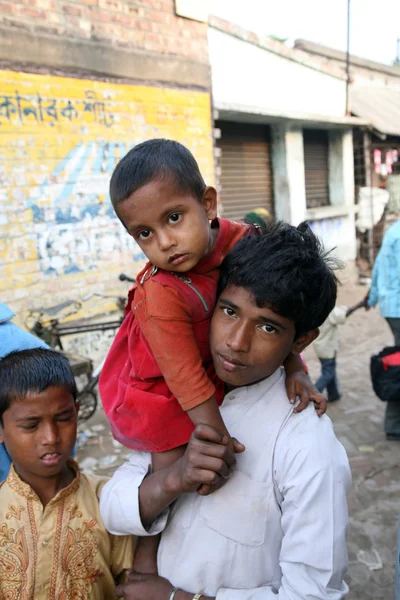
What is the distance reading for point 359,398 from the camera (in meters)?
4.87

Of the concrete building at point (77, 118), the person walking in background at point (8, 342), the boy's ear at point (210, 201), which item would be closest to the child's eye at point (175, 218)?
the boy's ear at point (210, 201)

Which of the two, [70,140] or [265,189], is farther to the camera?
[265,189]

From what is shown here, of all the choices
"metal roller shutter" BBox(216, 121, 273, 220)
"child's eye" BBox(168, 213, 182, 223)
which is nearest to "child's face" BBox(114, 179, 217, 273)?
"child's eye" BBox(168, 213, 182, 223)

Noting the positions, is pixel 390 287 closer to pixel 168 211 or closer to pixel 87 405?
pixel 87 405

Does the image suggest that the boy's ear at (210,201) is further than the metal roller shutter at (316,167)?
No

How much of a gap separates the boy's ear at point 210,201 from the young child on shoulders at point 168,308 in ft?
0.07

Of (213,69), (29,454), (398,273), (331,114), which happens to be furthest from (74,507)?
(331,114)

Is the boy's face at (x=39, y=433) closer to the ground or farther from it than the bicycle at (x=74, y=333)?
farther from it

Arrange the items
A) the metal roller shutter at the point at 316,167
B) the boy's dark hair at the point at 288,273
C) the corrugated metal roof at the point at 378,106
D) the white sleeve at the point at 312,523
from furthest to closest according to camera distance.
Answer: the corrugated metal roof at the point at 378,106 < the metal roller shutter at the point at 316,167 < the boy's dark hair at the point at 288,273 < the white sleeve at the point at 312,523

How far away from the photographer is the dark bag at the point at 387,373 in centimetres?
368

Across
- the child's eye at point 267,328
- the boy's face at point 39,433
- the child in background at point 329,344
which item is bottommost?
the child in background at point 329,344

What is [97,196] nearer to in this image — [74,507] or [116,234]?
[116,234]

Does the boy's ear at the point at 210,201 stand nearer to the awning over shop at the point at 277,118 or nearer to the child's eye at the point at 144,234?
the child's eye at the point at 144,234

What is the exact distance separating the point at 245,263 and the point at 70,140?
15.4ft
